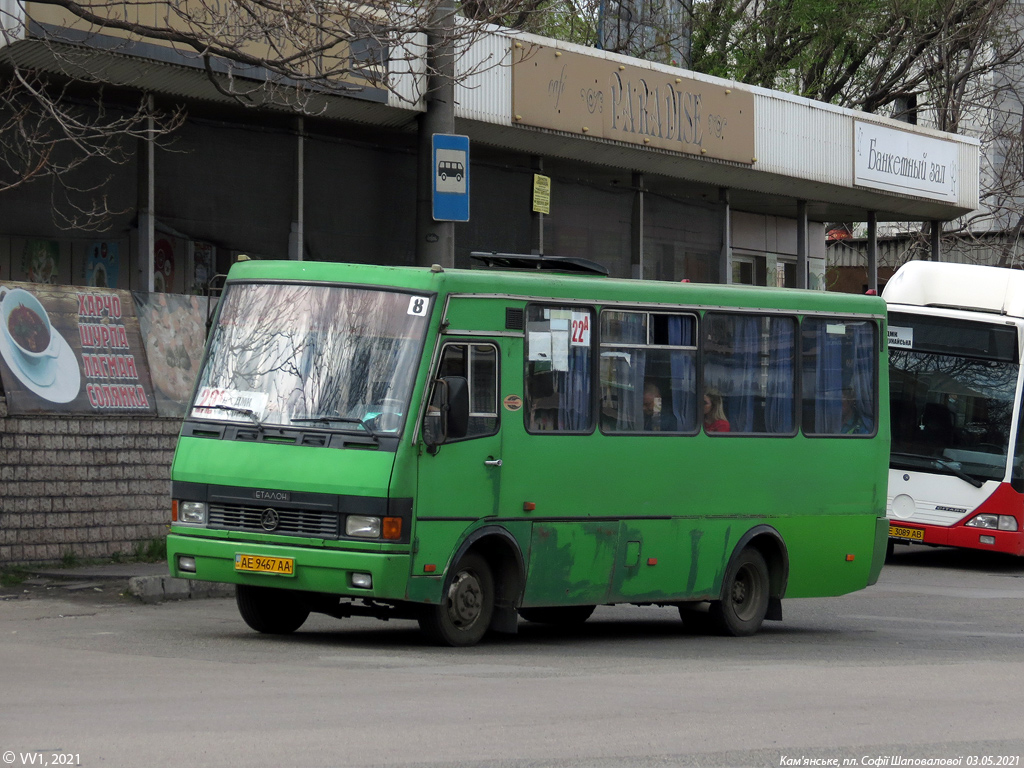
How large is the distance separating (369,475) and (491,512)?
1.03 metres

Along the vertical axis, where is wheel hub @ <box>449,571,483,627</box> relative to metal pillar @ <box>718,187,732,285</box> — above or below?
below

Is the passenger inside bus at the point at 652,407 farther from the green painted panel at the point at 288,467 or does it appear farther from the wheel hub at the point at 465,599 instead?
the green painted panel at the point at 288,467

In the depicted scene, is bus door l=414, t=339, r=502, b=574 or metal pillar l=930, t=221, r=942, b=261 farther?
metal pillar l=930, t=221, r=942, b=261

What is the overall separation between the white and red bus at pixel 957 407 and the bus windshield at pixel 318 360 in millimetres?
10689

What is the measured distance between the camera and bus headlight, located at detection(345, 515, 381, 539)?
10492mm

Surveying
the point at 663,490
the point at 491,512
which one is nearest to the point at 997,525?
the point at 663,490

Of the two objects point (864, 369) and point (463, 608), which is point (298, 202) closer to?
point (864, 369)

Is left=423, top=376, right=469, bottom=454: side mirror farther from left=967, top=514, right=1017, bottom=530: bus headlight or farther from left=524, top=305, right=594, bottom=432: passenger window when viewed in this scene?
left=967, top=514, right=1017, bottom=530: bus headlight

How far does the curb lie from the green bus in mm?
2415

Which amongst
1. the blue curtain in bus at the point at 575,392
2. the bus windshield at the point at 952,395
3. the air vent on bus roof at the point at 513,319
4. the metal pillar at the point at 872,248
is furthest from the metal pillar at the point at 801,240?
the air vent on bus roof at the point at 513,319

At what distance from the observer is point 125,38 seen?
49.1 ft

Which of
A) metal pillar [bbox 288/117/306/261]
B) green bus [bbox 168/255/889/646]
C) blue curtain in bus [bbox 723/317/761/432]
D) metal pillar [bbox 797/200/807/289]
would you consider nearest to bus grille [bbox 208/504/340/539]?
green bus [bbox 168/255/889/646]

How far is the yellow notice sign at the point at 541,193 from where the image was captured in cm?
2123

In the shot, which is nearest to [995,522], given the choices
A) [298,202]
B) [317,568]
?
[298,202]
